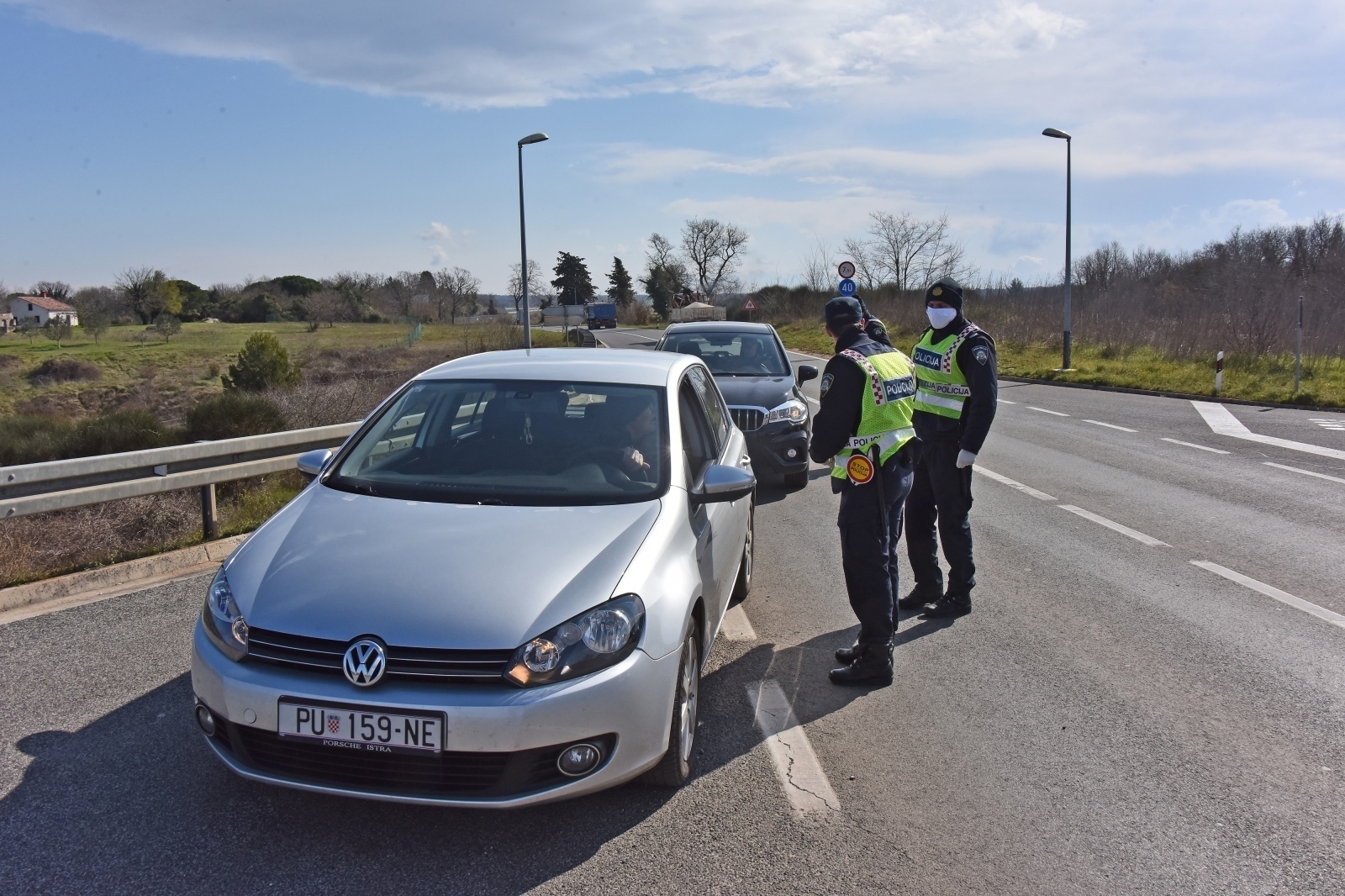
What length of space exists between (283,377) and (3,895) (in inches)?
925

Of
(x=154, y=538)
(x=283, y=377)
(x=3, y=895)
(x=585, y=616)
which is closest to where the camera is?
(x=3, y=895)

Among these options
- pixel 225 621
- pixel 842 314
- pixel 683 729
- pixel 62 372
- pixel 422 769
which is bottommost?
pixel 683 729

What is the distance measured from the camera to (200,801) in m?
3.32

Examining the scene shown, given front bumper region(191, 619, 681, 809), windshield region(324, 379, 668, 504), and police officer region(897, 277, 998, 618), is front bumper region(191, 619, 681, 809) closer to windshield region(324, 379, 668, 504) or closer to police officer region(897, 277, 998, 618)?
windshield region(324, 379, 668, 504)

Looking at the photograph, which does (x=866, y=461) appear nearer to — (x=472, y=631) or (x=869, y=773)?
(x=869, y=773)

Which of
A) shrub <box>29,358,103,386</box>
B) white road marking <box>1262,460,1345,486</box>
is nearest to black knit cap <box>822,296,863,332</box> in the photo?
white road marking <box>1262,460,1345,486</box>

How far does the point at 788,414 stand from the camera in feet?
31.0

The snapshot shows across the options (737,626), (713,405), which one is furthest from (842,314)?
(737,626)

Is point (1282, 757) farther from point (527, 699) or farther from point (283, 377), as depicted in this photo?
point (283, 377)

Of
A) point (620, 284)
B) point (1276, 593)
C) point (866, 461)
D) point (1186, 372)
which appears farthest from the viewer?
point (620, 284)

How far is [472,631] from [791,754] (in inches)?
60.7

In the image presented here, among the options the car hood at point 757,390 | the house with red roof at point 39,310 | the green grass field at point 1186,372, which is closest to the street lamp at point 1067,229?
the green grass field at point 1186,372

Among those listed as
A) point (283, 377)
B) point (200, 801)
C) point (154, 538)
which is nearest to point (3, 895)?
point (200, 801)

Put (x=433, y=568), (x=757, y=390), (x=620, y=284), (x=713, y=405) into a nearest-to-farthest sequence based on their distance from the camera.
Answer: (x=433, y=568), (x=713, y=405), (x=757, y=390), (x=620, y=284)
